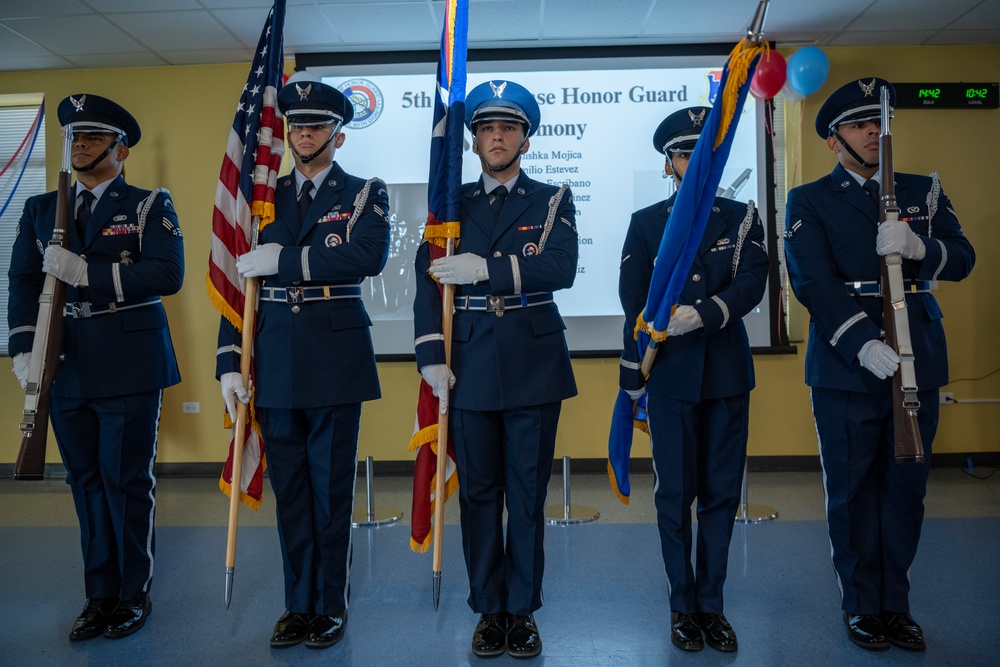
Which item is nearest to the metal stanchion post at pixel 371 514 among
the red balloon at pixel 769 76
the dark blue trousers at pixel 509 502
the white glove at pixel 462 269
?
the dark blue trousers at pixel 509 502

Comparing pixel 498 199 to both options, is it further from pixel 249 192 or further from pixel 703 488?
pixel 703 488

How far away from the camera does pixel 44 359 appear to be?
240 cm

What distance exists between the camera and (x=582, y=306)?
4.89 m

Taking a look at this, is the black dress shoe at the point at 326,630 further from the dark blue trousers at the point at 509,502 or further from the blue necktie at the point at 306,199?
the blue necktie at the point at 306,199

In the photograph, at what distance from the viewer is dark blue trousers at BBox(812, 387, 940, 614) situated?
2.27 m

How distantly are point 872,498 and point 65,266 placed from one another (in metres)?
2.74

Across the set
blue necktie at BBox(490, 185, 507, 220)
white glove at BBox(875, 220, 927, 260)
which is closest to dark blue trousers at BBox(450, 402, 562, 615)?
blue necktie at BBox(490, 185, 507, 220)

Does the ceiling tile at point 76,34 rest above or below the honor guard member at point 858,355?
above

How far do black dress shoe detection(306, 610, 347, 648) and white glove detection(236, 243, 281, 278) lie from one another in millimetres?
1134

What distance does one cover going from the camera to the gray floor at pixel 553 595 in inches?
90.4

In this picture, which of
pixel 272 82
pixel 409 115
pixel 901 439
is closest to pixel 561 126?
pixel 409 115

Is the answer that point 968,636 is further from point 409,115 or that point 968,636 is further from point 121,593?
point 409,115

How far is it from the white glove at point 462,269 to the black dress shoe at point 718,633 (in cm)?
131

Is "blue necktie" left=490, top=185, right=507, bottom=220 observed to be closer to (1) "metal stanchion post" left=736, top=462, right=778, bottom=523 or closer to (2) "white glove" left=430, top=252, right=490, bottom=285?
(2) "white glove" left=430, top=252, right=490, bottom=285
